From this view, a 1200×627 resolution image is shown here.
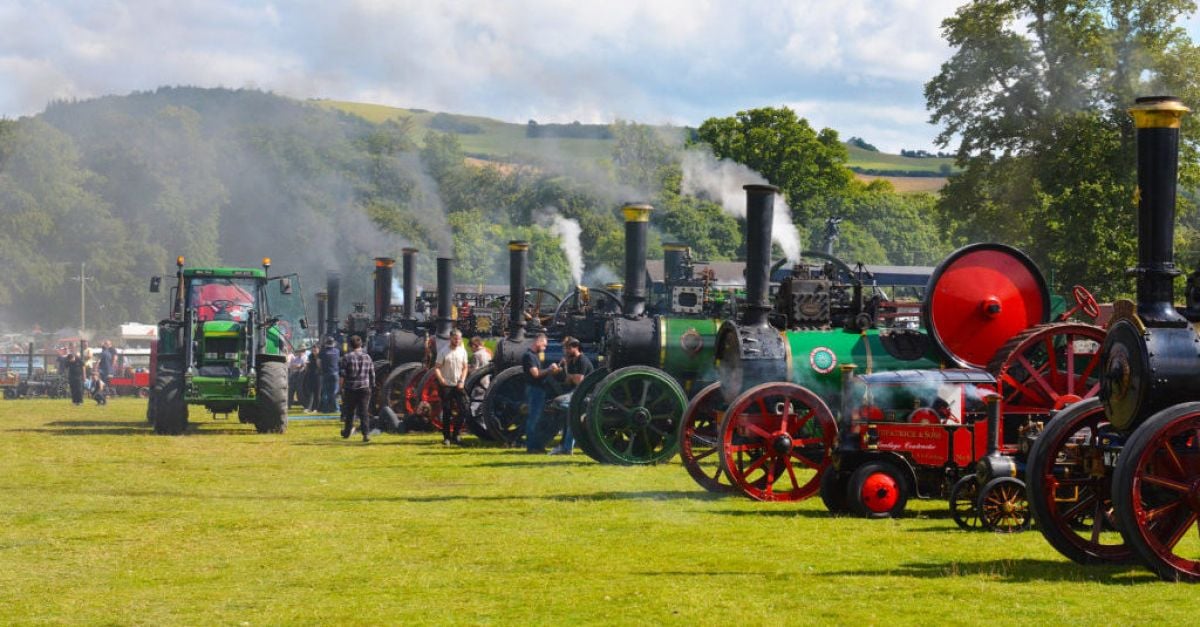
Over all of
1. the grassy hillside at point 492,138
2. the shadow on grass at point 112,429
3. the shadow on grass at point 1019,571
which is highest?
the grassy hillside at point 492,138

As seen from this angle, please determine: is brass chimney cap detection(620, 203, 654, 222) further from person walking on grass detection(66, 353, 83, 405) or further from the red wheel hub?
person walking on grass detection(66, 353, 83, 405)

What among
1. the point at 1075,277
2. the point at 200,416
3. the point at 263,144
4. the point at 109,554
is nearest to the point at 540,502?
the point at 109,554

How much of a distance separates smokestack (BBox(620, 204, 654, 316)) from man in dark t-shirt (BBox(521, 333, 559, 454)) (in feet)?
4.16

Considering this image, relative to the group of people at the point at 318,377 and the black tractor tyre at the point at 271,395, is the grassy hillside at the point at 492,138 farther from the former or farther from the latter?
the black tractor tyre at the point at 271,395

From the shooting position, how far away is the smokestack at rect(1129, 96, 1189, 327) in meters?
8.16

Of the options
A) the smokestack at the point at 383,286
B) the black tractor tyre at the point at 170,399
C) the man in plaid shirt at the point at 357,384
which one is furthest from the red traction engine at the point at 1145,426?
the smokestack at the point at 383,286

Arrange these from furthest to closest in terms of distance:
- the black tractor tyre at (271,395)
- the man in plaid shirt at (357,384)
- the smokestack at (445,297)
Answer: the smokestack at (445,297), the black tractor tyre at (271,395), the man in plaid shirt at (357,384)

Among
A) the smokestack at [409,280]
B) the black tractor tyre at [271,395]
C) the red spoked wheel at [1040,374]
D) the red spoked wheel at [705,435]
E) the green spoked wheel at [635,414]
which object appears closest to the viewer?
the red spoked wheel at [1040,374]

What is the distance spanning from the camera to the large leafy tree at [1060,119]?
31.9 meters

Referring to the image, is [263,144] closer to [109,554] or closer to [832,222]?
[832,222]

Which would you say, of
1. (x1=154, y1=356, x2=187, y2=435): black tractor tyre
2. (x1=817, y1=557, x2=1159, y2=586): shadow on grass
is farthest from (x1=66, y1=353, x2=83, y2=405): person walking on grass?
(x1=817, y1=557, x2=1159, y2=586): shadow on grass

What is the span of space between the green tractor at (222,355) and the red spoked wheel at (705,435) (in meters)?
8.89

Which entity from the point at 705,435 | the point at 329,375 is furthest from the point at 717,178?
the point at 705,435

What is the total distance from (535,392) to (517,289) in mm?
4008
